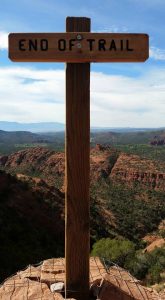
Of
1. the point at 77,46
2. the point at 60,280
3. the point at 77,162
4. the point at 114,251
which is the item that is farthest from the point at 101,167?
the point at 77,46

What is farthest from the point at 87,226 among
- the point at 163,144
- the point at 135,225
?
the point at 163,144

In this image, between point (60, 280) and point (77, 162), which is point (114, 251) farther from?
point (77, 162)

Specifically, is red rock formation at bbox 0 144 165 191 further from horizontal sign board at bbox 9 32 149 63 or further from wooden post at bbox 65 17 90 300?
horizontal sign board at bbox 9 32 149 63

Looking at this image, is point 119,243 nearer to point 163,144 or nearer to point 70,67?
point 70,67

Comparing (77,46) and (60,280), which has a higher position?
(77,46)

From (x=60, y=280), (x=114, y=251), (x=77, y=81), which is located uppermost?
(x=77, y=81)

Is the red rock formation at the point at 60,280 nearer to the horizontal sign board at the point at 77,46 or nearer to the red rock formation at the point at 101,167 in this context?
the horizontal sign board at the point at 77,46

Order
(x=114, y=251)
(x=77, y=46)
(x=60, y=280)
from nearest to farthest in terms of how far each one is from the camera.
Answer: (x=77, y=46) → (x=60, y=280) → (x=114, y=251)

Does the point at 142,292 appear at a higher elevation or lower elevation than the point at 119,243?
higher
